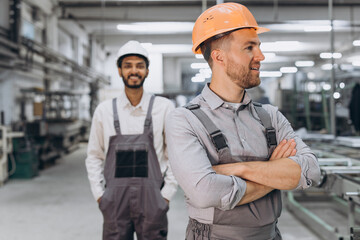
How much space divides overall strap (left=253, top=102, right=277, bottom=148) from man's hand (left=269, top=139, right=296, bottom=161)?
3cm

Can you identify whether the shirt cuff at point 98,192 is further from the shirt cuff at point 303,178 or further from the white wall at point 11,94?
the white wall at point 11,94

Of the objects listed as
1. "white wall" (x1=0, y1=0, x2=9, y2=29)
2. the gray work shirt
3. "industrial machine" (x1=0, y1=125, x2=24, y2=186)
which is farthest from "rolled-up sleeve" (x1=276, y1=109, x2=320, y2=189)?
"white wall" (x1=0, y1=0, x2=9, y2=29)

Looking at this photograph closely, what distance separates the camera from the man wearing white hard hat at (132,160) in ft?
6.23

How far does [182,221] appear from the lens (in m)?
4.04

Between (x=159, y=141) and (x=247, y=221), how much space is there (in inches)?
38.8

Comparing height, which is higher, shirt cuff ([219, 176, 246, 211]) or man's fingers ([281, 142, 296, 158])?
man's fingers ([281, 142, 296, 158])

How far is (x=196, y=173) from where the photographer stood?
1143 millimetres

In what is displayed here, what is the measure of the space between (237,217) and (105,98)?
32.1 feet

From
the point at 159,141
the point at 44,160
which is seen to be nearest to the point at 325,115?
the point at 44,160

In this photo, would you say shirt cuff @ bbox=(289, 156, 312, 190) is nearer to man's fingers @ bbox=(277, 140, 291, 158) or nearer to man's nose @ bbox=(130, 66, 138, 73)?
man's fingers @ bbox=(277, 140, 291, 158)

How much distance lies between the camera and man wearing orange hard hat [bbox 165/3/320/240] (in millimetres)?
1142

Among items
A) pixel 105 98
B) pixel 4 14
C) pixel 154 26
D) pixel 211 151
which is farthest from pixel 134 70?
pixel 105 98

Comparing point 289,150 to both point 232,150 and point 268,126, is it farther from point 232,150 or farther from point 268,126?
point 232,150

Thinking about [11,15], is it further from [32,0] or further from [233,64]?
[233,64]
